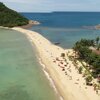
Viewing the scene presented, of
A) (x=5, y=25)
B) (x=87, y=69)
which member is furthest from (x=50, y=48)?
(x=5, y=25)

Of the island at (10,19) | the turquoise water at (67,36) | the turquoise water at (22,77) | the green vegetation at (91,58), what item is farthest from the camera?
the island at (10,19)

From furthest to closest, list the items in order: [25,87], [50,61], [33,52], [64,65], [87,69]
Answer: [33,52] → [50,61] → [64,65] → [87,69] → [25,87]

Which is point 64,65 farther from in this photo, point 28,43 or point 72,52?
point 28,43

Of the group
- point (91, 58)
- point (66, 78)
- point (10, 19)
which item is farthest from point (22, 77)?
point (10, 19)

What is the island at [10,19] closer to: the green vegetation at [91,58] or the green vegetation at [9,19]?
the green vegetation at [9,19]

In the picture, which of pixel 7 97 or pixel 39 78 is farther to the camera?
pixel 39 78

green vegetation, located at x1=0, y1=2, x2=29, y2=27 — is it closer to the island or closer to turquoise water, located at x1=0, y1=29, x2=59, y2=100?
the island

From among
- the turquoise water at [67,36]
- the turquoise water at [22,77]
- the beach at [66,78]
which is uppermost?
the beach at [66,78]

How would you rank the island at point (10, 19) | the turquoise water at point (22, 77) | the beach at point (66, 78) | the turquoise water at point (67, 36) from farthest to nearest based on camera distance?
the island at point (10, 19)
the turquoise water at point (67, 36)
the turquoise water at point (22, 77)
the beach at point (66, 78)

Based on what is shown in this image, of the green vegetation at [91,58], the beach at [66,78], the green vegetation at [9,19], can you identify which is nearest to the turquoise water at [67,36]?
the beach at [66,78]
